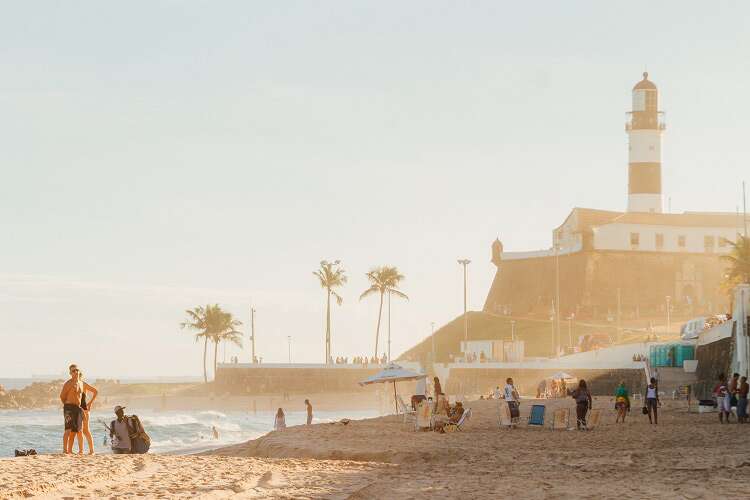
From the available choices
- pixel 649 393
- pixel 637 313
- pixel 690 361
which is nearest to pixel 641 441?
pixel 649 393

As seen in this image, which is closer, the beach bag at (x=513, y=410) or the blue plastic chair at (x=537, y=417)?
the blue plastic chair at (x=537, y=417)

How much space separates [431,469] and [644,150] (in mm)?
92448

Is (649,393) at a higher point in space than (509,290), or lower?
lower

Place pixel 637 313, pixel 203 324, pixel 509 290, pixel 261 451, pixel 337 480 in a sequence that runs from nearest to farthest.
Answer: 1. pixel 337 480
2. pixel 261 451
3. pixel 637 313
4. pixel 509 290
5. pixel 203 324

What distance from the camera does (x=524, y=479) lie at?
57.3ft

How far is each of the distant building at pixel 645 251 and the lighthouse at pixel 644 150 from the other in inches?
3.8

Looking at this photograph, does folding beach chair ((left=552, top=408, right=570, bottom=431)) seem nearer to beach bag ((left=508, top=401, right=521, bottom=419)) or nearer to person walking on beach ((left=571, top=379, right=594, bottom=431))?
person walking on beach ((left=571, top=379, right=594, bottom=431))

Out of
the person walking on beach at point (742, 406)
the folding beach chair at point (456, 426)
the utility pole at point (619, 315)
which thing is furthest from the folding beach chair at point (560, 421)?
the utility pole at point (619, 315)

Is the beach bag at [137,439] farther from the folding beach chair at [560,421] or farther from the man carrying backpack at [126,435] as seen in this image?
the folding beach chair at [560,421]

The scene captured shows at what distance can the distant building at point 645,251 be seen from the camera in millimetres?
108312

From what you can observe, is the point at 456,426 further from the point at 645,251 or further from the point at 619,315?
the point at 645,251

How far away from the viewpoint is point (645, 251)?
Result: 359 ft

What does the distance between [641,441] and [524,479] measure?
8.87m

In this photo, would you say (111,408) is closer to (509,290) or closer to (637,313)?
(509,290)
